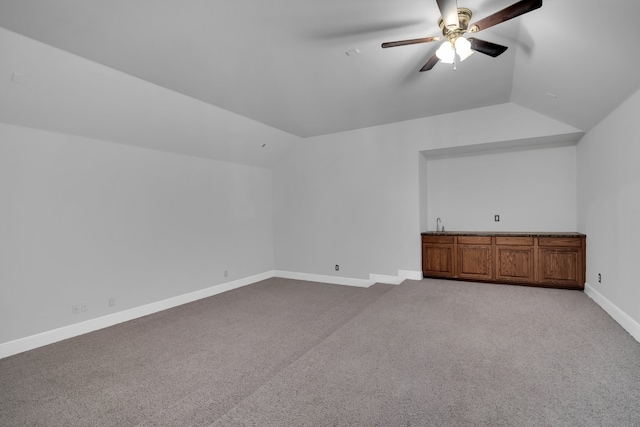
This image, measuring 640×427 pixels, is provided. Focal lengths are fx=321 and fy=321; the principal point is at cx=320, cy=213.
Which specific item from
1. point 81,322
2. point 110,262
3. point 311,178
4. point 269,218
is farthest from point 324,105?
point 81,322

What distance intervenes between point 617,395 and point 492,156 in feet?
13.6

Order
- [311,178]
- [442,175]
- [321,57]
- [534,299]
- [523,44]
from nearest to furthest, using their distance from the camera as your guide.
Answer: [523,44]
[321,57]
[534,299]
[442,175]
[311,178]

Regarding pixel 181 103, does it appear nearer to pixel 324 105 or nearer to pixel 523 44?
pixel 324 105

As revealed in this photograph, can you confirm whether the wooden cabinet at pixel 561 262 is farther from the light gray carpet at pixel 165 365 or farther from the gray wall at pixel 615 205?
the light gray carpet at pixel 165 365

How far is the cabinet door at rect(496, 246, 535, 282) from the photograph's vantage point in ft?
15.7

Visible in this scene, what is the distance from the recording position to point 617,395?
81.9 inches

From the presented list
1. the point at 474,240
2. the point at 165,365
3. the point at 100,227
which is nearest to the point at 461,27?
the point at 474,240

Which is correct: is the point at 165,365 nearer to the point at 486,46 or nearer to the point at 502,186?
the point at 486,46

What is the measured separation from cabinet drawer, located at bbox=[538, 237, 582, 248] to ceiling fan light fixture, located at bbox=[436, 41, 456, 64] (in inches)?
136

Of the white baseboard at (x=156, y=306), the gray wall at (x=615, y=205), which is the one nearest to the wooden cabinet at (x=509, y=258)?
the gray wall at (x=615, y=205)

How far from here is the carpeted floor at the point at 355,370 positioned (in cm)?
199

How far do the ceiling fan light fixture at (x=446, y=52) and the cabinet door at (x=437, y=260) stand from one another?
3.42 m

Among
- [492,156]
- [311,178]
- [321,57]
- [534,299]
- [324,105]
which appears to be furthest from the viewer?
[311,178]

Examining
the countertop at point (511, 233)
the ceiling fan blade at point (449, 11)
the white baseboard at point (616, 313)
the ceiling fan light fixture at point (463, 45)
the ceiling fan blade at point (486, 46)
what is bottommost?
the white baseboard at point (616, 313)
